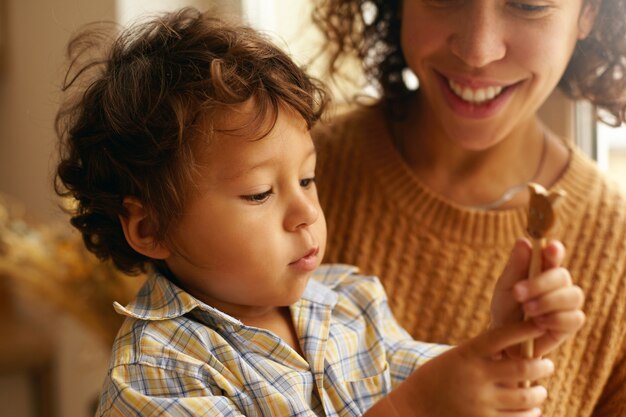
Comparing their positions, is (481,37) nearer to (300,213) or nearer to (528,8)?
(528,8)

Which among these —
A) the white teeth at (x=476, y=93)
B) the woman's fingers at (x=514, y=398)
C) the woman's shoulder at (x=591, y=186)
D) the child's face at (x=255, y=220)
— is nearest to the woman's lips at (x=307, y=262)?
the child's face at (x=255, y=220)

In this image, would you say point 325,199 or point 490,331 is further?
point 325,199

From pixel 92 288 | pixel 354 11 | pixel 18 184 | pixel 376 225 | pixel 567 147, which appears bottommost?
pixel 18 184

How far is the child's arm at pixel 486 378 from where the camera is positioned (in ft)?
3.02

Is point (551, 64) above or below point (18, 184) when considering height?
above

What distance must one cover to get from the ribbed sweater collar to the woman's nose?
1.01ft

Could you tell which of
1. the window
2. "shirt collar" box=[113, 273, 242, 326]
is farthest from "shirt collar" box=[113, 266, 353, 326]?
the window

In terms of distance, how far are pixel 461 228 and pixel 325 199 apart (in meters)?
0.27

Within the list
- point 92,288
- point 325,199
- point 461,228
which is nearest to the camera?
point 461,228

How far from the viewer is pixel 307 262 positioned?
3.86ft

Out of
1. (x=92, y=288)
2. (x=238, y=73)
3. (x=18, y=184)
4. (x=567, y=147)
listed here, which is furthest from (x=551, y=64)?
(x=18, y=184)

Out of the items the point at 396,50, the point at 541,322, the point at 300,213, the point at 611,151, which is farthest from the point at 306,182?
the point at 611,151

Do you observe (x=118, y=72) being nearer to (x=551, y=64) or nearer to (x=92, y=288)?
(x=551, y=64)

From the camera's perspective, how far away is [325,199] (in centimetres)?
169
